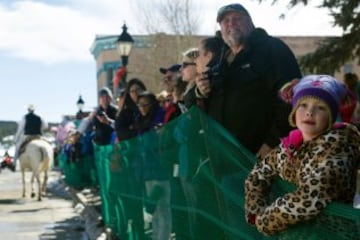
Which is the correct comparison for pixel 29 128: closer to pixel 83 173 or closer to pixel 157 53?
pixel 83 173

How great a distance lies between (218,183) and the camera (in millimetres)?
4082

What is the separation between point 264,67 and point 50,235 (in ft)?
22.6

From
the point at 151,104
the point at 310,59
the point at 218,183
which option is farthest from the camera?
the point at 310,59

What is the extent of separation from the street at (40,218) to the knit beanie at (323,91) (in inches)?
295

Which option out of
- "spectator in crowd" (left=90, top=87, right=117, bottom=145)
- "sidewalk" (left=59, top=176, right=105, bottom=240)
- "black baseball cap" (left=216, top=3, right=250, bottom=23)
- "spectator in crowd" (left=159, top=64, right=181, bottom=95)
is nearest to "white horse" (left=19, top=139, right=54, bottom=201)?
"sidewalk" (left=59, top=176, right=105, bottom=240)

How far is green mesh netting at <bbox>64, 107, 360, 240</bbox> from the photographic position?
2.66 metres

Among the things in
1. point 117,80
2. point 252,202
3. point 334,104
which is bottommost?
point 252,202

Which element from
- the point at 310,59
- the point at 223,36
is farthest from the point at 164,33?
the point at 223,36

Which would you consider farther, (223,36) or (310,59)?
(310,59)

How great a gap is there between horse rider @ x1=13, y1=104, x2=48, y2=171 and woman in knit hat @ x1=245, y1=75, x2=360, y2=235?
15.0 metres

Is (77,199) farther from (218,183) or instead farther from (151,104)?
(218,183)

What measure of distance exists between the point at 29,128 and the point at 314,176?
15.6m

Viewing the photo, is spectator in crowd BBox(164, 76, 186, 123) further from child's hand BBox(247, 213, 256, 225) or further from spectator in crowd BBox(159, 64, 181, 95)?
child's hand BBox(247, 213, 256, 225)

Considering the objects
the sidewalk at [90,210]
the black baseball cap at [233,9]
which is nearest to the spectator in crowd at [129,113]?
the sidewalk at [90,210]
